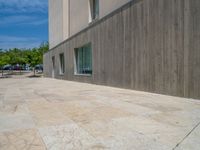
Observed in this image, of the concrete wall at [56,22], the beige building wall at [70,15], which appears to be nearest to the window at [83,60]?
the beige building wall at [70,15]

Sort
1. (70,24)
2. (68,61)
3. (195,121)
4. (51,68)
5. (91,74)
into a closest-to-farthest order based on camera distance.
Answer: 1. (195,121)
2. (91,74)
3. (68,61)
4. (70,24)
5. (51,68)

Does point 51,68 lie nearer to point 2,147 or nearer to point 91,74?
point 91,74

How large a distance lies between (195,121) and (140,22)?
578 centimetres

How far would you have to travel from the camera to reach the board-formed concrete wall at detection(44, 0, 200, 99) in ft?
23.1

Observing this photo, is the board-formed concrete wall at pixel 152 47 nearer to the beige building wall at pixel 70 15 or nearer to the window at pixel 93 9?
the beige building wall at pixel 70 15

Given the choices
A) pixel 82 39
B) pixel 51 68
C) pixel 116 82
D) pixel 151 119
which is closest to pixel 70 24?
→ pixel 82 39

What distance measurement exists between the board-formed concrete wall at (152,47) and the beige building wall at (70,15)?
52.3 inches

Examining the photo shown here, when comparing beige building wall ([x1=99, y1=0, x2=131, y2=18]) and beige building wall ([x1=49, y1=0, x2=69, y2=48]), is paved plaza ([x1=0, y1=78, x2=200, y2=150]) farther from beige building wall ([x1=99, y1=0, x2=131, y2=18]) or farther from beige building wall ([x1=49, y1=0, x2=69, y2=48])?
beige building wall ([x1=49, y1=0, x2=69, y2=48])

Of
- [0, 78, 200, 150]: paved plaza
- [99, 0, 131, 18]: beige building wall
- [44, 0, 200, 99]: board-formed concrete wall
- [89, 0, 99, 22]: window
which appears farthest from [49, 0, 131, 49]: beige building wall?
[0, 78, 200, 150]: paved plaza

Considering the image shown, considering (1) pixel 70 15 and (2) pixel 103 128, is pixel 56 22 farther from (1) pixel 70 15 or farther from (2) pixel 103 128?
(2) pixel 103 128

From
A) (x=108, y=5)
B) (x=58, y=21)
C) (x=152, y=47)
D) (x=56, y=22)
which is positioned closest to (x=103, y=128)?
(x=152, y=47)

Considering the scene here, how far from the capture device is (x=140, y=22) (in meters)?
9.55

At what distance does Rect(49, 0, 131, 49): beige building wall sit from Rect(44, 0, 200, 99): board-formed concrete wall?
1.33 meters

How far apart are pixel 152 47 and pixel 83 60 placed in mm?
9261
